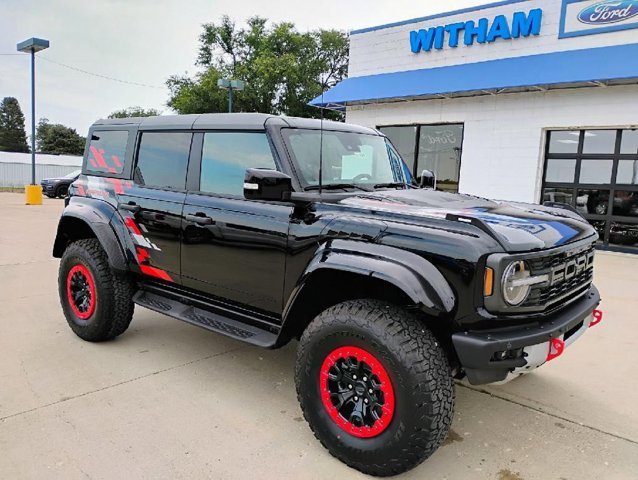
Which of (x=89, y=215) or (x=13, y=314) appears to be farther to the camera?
(x=13, y=314)

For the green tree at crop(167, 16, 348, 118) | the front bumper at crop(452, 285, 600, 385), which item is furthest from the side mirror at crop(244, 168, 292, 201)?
the green tree at crop(167, 16, 348, 118)

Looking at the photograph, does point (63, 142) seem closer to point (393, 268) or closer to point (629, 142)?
point (629, 142)

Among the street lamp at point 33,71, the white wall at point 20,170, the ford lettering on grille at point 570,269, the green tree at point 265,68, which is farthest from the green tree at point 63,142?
the ford lettering on grille at point 570,269

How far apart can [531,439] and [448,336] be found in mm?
968

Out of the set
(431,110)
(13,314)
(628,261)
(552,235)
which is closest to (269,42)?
(431,110)

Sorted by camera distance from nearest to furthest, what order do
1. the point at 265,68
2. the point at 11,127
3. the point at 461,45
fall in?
the point at 461,45, the point at 265,68, the point at 11,127

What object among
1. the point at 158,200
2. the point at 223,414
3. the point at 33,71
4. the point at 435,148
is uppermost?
the point at 33,71

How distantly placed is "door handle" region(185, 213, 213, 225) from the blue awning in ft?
17.7

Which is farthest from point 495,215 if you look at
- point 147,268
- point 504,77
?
point 504,77

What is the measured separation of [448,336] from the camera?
8.06 feet

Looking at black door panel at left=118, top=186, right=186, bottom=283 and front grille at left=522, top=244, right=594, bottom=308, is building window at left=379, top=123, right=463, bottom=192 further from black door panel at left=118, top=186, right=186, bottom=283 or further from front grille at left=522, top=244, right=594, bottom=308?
front grille at left=522, top=244, right=594, bottom=308

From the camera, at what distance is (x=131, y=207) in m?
3.82

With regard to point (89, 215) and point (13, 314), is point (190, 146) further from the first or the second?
point (13, 314)

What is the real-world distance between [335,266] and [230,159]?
1.29 metres
